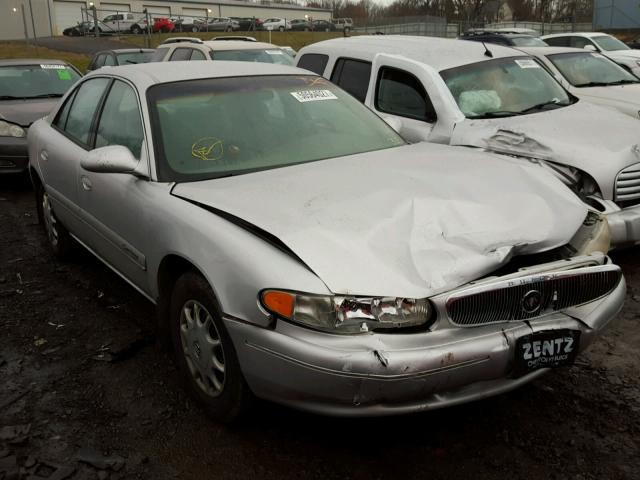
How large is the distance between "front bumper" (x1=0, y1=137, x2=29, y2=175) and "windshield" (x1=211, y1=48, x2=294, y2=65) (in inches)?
136

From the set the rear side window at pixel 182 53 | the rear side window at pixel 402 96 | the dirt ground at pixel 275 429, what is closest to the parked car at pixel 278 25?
the rear side window at pixel 182 53

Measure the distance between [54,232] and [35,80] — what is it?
17.0ft

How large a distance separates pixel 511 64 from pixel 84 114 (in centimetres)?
418

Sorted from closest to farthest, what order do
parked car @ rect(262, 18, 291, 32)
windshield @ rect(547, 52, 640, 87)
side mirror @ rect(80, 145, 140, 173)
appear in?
side mirror @ rect(80, 145, 140, 173), windshield @ rect(547, 52, 640, 87), parked car @ rect(262, 18, 291, 32)

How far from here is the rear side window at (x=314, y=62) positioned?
23.1ft

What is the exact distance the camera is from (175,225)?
2967mm

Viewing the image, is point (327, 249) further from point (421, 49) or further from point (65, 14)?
point (65, 14)

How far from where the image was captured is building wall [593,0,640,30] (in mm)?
37750

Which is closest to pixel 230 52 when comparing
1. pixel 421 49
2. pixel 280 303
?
pixel 421 49

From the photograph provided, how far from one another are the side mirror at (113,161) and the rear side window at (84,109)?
97 cm

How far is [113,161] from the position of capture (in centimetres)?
328

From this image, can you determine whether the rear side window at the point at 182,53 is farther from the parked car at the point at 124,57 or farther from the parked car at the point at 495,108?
the parked car at the point at 495,108

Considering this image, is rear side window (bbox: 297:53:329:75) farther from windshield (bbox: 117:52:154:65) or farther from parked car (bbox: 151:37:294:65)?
windshield (bbox: 117:52:154:65)

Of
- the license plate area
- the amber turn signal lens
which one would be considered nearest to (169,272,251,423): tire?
the amber turn signal lens
